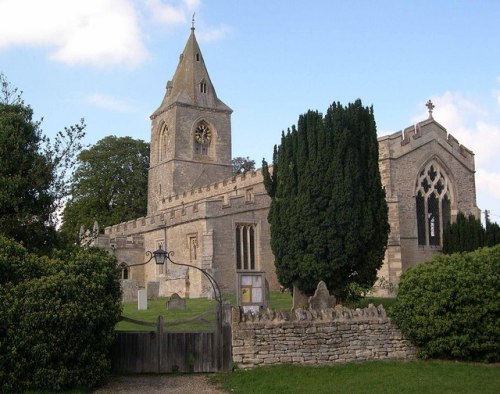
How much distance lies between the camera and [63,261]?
36.7 ft

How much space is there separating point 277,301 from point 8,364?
12.6m

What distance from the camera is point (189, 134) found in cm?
4431

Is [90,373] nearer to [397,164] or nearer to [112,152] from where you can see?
[397,164]

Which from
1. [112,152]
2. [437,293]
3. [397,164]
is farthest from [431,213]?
[112,152]

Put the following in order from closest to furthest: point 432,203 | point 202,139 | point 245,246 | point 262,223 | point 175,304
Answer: point 175,304 < point 432,203 < point 245,246 < point 262,223 < point 202,139

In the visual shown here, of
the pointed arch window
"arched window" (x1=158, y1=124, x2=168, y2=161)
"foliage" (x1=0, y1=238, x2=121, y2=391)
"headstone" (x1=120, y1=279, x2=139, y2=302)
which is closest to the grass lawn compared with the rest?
"foliage" (x1=0, y1=238, x2=121, y2=391)

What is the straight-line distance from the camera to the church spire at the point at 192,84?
147 feet

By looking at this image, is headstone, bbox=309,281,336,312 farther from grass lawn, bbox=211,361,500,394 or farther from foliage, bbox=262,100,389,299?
grass lawn, bbox=211,361,500,394

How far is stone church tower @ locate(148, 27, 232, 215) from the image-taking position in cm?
4388

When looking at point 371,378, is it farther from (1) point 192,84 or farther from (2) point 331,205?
(1) point 192,84

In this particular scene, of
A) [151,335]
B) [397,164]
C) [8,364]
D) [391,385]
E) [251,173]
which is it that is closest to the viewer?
[8,364]

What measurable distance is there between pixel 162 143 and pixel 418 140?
76.4 ft

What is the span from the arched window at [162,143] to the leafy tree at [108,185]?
10.9 ft

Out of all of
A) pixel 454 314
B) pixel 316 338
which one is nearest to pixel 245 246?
pixel 316 338
